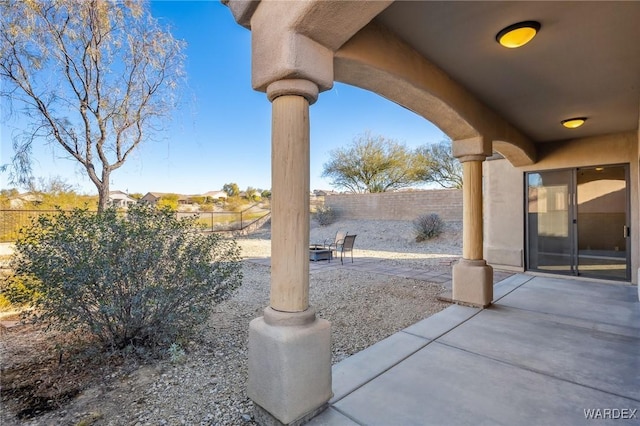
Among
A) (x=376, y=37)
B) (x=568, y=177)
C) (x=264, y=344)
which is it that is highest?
(x=376, y=37)

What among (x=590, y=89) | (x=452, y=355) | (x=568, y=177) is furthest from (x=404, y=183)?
(x=452, y=355)

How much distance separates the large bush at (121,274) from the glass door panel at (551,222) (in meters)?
6.04

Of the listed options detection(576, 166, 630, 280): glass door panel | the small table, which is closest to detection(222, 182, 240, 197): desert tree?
the small table

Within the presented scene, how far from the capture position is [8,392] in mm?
2205

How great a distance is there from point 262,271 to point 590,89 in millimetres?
6205

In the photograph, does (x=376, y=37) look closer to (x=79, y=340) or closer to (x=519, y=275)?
(x=79, y=340)

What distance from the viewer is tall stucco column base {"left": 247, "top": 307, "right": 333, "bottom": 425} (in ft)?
5.65

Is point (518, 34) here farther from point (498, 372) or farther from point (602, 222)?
point (602, 222)

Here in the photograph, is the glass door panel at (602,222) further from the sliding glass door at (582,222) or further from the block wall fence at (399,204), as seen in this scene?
the block wall fence at (399,204)

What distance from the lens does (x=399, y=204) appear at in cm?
1507

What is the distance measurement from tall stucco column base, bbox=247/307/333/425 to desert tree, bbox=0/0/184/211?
689cm

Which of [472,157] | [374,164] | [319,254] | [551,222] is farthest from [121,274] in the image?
[374,164]

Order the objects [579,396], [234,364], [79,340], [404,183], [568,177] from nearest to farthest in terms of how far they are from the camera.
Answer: [579,396] → [234,364] → [79,340] → [568,177] → [404,183]

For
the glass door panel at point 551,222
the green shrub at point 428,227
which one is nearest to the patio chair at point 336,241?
the green shrub at point 428,227
